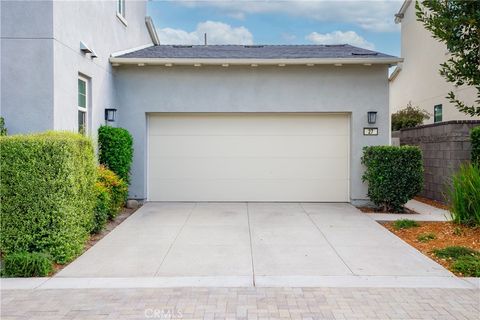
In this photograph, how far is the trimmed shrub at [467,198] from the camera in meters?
7.51

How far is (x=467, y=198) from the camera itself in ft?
25.2

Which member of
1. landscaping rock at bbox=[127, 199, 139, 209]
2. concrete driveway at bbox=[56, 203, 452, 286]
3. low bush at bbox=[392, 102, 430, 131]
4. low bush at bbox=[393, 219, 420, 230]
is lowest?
concrete driveway at bbox=[56, 203, 452, 286]

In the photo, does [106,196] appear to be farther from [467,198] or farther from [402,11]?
[402,11]

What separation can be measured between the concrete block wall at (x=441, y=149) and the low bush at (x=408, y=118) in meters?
2.98

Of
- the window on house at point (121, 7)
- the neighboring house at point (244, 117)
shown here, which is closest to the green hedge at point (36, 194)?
the neighboring house at point (244, 117)

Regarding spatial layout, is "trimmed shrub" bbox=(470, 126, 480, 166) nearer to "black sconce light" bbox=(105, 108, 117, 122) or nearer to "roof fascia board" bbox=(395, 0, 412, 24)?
"black sconce light" bbox=(105, 108, 117, 122)

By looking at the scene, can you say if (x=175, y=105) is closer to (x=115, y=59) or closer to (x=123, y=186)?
(x=115, y=59)

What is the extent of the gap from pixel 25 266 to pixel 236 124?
677 cm

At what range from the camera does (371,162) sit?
997 cm

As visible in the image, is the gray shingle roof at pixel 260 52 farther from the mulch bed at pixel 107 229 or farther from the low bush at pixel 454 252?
the low bush at pixel 454 252

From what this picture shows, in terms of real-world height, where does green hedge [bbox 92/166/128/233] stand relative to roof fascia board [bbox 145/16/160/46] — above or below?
below

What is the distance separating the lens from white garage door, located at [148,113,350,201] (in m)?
11.2

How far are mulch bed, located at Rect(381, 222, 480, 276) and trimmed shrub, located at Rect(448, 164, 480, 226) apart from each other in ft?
0.54

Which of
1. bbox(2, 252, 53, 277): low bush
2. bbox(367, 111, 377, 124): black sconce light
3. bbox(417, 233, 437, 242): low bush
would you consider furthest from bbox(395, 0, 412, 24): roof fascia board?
bbox(2, 252, 53, 277): low bush
